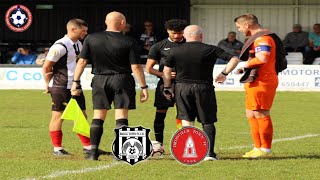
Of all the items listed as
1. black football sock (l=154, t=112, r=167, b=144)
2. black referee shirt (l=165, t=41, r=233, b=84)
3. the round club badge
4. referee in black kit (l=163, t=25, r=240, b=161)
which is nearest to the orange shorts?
referee in black kit (l=163, t=25, r=240, b=161)

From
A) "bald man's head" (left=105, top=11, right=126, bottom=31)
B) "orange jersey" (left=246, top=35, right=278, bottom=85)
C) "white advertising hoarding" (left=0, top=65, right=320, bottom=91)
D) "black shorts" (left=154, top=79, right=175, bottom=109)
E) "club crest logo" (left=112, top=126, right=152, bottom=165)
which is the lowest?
"white advertising hoarding" (left=0, top=65, right=320, bottom=91)

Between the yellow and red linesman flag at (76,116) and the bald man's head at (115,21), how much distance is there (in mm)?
1213

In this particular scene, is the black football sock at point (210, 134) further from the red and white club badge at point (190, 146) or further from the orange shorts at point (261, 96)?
the red and white club badge at point (190, 146)

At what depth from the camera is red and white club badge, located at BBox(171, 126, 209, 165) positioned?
10453 millimetres

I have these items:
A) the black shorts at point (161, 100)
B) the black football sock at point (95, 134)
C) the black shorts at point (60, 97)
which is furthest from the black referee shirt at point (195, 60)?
the black shorts at point (60, 97)

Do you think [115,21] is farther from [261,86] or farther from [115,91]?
[261,86]

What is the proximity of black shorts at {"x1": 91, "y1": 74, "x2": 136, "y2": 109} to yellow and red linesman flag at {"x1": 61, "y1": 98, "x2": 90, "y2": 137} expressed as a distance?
55 cm

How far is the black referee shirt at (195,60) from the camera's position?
37.8 ft

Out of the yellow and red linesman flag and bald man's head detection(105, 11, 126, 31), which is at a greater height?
bald man's head detection(105, 11, 126, 31)

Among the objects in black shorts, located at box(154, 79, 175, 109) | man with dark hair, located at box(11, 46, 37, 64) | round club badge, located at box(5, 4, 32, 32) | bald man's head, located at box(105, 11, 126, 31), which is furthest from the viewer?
round club badge, located at box(5, 4, 32, 32)

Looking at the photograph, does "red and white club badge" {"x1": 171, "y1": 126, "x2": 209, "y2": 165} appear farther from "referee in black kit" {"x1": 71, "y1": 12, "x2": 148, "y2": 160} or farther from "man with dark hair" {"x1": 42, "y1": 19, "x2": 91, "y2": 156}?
"man with dark hair" {"x1": 42, "y1": 19, "x2": 91, "y2": 156}

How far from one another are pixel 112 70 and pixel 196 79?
106 cm

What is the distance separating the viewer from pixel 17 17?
120 ft

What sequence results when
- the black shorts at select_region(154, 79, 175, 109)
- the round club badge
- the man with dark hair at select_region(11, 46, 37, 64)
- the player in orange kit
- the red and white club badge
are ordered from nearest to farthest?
the red and white club badge < the player in orange kit < the black shorts at select_region(154, 79, 175, 109) < the man with dark hair at select_region(11, 46, 37, 64) < the round club badge
